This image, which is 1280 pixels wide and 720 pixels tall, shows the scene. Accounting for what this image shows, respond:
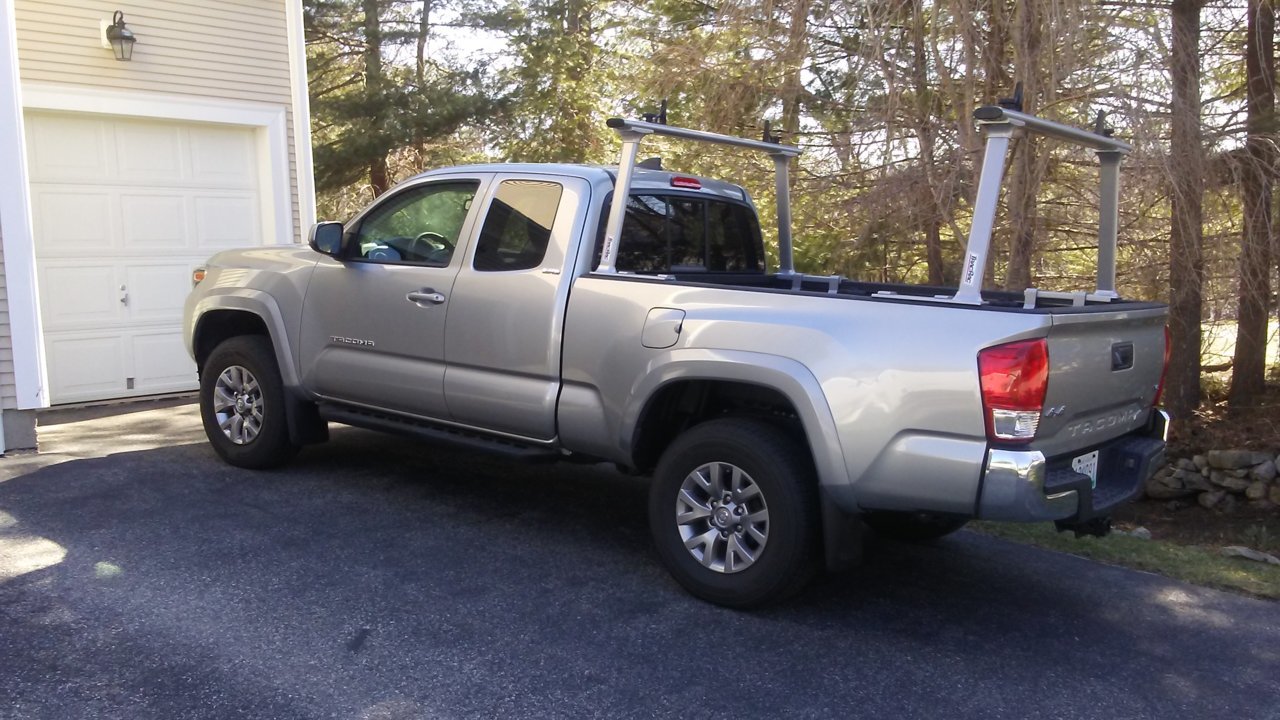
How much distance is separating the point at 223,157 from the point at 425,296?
487 centimetres

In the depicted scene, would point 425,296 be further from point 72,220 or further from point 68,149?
point 68,149

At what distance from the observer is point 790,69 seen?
8.53 m

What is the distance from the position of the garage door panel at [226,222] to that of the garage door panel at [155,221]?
147 millimetres

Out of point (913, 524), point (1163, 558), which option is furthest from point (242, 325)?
point (1163, 558)

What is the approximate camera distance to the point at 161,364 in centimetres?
924

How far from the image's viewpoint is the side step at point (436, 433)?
5.25 metres

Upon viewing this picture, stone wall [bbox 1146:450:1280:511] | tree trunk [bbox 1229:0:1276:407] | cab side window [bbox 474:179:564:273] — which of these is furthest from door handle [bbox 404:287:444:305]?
stone wall [bbox 1146:450:1280:511]

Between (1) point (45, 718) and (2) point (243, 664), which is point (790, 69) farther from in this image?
(1) point (45, 718)

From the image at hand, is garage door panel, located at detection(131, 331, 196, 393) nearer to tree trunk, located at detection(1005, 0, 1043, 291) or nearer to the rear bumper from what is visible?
tree trunk, located at detection(1005, 0, 1043, 291)

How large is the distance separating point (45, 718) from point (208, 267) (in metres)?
3.96

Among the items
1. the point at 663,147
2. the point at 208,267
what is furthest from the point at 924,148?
the point at 208,267

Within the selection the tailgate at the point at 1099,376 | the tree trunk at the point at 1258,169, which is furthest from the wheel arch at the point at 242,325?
the tree trunk at the point at 1258,169

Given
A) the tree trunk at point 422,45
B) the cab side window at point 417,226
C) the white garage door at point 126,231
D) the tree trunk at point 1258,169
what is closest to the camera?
the cab side window at point 417,226

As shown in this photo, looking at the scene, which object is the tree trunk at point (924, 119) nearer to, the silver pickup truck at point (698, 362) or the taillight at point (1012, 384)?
the silver pickup truck at point (698, 362)
